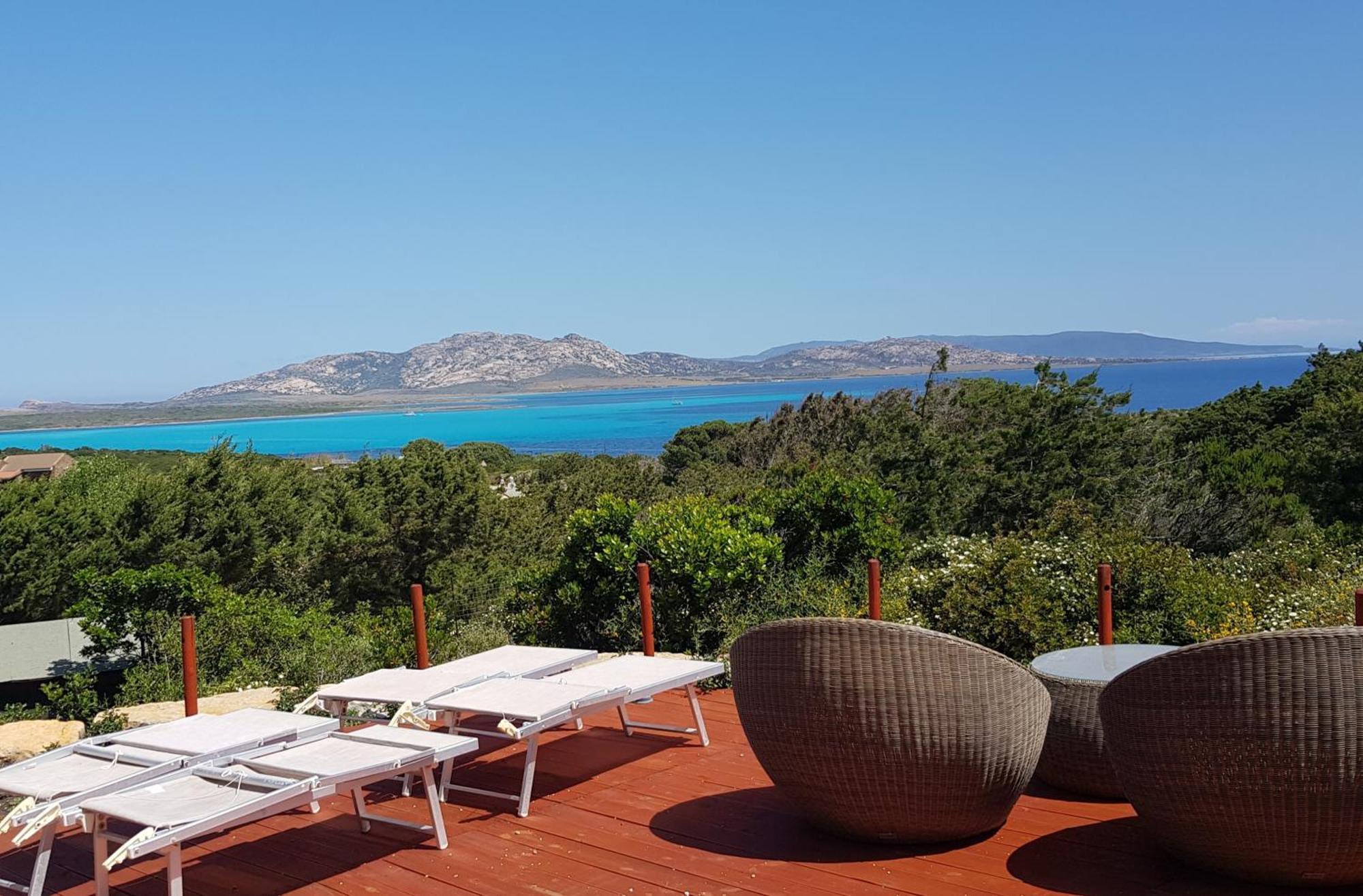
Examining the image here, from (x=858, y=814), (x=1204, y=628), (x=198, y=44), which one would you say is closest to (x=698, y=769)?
(x=858, y=814)

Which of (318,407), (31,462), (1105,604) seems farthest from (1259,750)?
(318,407)

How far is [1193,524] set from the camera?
1442cm

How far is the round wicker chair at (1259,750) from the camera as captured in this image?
2482 millimetres

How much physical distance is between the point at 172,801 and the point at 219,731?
2.61 ft

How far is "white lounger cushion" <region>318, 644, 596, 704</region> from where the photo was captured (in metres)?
4.36

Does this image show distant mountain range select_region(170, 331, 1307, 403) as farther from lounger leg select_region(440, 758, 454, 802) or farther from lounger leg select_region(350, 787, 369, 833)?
lounger leg select_region(350, 787, 369, 833)

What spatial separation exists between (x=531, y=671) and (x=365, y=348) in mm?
203449

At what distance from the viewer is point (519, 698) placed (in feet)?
13.6

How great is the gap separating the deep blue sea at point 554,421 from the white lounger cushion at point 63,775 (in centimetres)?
5945

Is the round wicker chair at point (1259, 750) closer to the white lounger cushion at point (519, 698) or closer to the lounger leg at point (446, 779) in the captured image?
the white lounger cushion at point (519, 698)

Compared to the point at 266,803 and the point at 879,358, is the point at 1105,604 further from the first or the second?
the point at 879,358

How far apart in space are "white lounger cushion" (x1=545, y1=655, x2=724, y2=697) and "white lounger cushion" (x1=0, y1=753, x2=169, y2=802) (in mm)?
1683

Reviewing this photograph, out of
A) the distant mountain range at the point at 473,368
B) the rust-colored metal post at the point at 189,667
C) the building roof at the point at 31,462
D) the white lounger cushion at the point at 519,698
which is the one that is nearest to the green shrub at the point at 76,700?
the rust-colored metal post at the point at 189,667

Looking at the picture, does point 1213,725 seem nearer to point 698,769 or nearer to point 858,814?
point 858,814
